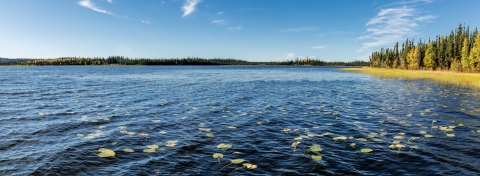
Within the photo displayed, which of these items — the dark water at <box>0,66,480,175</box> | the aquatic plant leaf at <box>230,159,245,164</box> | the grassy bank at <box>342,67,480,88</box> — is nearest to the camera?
the dark water at <box>0,66,480,175</box>

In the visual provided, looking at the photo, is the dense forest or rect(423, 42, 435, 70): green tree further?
rect(423, 42, 435, 70): green tree

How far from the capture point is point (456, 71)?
337 ft

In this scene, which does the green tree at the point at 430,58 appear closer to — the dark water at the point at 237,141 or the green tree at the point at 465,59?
the green tree at the point at 465,59

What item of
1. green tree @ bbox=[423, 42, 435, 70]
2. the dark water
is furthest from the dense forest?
the dark water

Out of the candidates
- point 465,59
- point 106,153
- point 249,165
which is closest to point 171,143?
point 106,153

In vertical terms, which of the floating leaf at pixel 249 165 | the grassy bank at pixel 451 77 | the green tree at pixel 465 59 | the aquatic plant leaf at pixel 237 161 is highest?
the green tree at pixel 465 59

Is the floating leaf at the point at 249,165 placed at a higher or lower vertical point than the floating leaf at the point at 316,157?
lower

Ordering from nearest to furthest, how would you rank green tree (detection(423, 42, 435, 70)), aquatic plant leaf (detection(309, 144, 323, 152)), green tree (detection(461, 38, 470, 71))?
1. aquatic plant leaf (detection(309, 144, 323, 152))
2. green tree (detection(461, 38, 470, 71))
3. green tree (detection(423, 42, 435, 70))

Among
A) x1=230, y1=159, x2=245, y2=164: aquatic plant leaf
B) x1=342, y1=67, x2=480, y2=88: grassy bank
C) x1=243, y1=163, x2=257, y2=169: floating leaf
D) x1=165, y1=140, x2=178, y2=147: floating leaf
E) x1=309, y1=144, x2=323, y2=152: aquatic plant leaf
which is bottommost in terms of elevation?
x1=243, y1=163, x2=257, y2=169: floating leaf

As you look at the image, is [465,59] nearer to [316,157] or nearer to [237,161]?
[316,157]

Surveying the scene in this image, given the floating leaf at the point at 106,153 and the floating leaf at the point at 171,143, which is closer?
the floating leaf at the point at 106,153

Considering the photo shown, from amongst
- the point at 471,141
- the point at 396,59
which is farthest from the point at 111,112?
the point at 396,59

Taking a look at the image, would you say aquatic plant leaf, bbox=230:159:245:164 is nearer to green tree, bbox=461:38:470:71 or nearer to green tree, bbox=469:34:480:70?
green tree, bbox=469:34:480:70

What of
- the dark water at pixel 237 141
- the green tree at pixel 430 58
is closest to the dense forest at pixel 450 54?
the green tree at pixel 430 58
